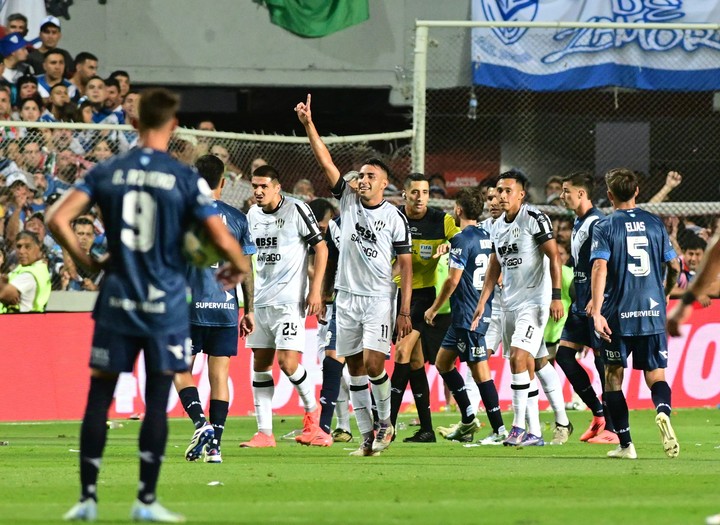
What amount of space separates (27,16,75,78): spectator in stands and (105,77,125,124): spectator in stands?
0.80 metres

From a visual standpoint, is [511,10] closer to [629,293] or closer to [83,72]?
[83,72]

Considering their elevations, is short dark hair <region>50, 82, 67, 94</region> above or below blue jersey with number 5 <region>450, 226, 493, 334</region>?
above

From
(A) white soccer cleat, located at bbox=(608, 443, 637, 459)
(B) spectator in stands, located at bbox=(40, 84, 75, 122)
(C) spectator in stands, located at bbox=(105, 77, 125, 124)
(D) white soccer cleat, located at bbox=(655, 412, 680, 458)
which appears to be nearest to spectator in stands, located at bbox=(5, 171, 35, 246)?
(B) spectator in stands, located at bbox=(40, 84, 75, 122)

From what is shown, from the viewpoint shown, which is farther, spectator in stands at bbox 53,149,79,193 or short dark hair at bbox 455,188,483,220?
spectator in stands at bbox 53,149,79,193

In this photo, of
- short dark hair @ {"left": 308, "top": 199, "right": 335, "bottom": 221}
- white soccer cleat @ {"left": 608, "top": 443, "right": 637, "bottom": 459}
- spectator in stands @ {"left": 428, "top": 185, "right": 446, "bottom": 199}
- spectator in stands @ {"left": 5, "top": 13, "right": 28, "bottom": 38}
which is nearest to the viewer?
white soccer cleat @ {"left": 608, "top": 443, "right": 637, "bottom": 459}

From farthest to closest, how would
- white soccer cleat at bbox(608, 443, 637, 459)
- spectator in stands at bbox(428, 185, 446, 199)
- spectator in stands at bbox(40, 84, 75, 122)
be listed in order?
spectator in stands at bbox(428, 185, 446, 199) < spectator in stands at bbox(40, 84, 75, 122) < white soccer cleat at bbox(608, 443, 637, 459)

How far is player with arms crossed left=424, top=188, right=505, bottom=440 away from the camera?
519 inches

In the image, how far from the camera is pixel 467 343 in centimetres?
1334

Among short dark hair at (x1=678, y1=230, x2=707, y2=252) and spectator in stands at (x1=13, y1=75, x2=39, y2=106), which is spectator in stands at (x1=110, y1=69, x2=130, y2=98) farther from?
short dark hair at (x1=678, y1=230, x2=707, y2=252)

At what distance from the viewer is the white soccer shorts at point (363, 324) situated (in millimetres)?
11273

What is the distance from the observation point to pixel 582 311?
45.5 feet

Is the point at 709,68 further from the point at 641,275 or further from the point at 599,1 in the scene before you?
the point at 641,275

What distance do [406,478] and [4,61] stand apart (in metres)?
13.1

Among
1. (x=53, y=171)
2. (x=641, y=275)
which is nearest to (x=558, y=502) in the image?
(x=641, y=275)
